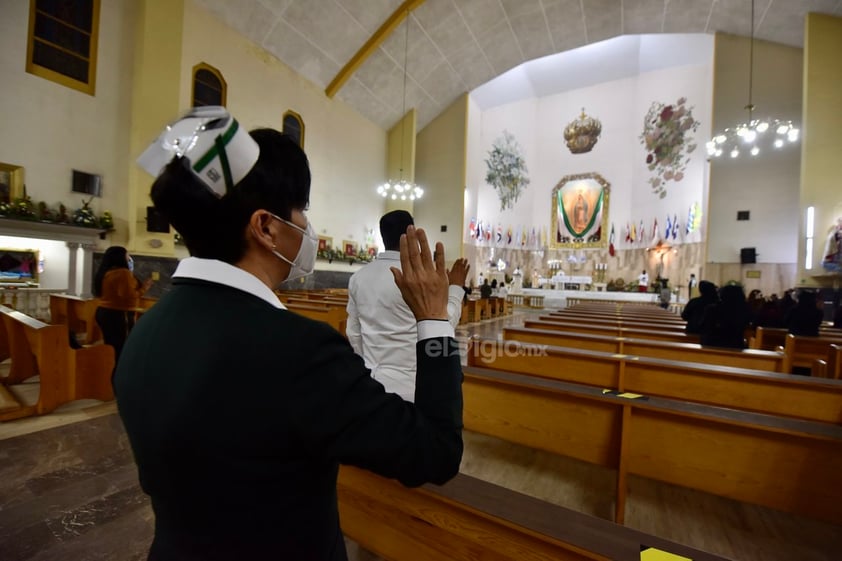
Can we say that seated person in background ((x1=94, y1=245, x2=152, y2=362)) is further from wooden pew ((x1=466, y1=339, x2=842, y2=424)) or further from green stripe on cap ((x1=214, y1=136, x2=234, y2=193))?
green stripe on cap ((x1=214, y1=136, x2=234, y2=193))

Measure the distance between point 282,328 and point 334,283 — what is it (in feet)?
38.8

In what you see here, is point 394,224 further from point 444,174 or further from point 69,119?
point 444,174

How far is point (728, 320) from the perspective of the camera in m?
3.30

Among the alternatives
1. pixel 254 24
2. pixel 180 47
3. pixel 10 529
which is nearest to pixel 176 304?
pixel 10 529

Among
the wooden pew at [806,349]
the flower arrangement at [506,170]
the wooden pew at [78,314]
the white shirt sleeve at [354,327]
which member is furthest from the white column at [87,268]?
the flower arrangement at [506,170]

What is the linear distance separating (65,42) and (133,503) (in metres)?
9.31

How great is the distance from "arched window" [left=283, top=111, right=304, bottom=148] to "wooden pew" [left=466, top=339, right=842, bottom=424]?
32.9 ft

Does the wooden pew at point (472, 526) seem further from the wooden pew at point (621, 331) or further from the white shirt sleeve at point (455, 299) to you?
the wooden pew at point (621, 331)

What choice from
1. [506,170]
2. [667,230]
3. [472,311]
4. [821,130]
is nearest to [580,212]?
[667,230]

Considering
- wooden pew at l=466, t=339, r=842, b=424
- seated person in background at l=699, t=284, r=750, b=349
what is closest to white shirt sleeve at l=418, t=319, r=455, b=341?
wooden pew at l=466, t=339, r=842, b=424

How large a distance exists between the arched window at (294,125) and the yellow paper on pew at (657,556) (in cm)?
1178

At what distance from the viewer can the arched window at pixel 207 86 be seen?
8703 mm

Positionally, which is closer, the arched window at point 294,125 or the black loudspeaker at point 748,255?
the black loudspeaker at point 748,255

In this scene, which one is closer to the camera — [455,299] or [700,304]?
[455,299]
